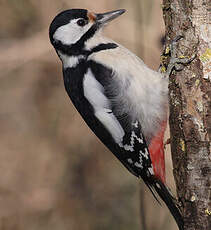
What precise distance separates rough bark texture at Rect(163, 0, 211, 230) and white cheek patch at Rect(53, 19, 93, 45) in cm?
74

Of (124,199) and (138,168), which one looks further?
(124,199)

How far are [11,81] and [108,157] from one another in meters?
1.34

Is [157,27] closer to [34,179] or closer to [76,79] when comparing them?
[76,79]

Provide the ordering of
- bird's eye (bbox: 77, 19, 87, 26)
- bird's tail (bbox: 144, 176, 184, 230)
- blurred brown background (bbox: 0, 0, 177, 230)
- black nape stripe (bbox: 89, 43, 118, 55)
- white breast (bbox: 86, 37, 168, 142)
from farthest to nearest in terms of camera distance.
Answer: blurred brown background (bbox: 0, 0, 177, 230), bird's eye (bbox: 77, 19, 87, 26), black nape stripe (bbox: 89, 43, 118, 55), white breast (bbox: 86, 37, 168, 142), bird's tail (bbox: 144, 176, 184, 230)

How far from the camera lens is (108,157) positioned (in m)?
4.60

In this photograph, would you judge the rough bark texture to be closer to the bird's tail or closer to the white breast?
the bird's tail

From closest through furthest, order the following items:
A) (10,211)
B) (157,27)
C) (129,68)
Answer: (129,68) → (157,27) → (10,211)

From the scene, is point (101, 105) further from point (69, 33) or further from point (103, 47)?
point (69, 33)

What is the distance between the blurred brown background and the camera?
4484 millimetres

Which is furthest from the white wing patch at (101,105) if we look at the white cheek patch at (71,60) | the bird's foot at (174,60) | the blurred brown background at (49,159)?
the blurred brown background at (49,159)

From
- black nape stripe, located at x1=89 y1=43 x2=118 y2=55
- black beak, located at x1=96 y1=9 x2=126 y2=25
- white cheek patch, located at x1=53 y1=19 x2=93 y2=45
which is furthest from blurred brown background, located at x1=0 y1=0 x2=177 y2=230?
black nape stripe, located at x1=89 y1=43 x2=118 y2=55

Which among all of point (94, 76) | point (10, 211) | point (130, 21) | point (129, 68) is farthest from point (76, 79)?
point (10, 211)

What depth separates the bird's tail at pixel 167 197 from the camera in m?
2.58

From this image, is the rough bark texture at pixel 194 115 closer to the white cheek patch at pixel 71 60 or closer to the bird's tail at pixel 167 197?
the bird's tail at pixel 167 197
